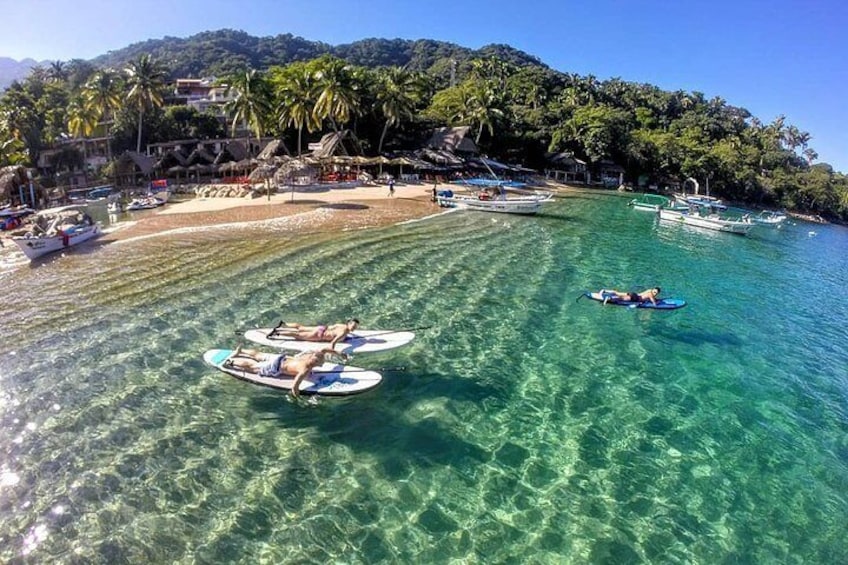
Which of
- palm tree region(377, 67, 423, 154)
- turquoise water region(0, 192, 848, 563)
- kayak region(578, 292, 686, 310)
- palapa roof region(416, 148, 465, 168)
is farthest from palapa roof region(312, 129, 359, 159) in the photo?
kayak region(578, 292, 686, 310)

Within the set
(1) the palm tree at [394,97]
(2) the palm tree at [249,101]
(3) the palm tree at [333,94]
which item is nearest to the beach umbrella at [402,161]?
(1) the palm tree at [394,97]

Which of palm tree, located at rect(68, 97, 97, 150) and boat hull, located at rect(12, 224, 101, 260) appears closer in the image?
boat hull, located at rect(12, 224, 101, 260)

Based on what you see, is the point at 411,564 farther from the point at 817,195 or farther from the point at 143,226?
the point at 817,195

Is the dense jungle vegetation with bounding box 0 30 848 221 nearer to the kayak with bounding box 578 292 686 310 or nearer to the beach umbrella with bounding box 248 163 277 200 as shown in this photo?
the beach umbrella with bounding box 248 163 277 200

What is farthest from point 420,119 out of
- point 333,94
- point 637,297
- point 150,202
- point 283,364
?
point 283,364

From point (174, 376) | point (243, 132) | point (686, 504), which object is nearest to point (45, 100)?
point (243, 132)

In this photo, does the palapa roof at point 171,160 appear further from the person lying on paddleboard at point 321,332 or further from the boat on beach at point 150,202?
the person lying on paddleboard at point 321,332
